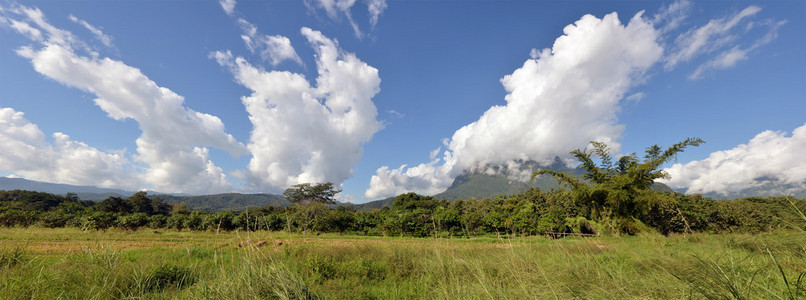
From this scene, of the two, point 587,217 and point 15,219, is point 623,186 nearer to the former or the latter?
point 587,217

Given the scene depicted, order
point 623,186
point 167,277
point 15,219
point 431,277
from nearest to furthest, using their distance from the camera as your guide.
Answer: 1. point 167,277
2. point 431,277
3. point 623,186
4. point 15,219

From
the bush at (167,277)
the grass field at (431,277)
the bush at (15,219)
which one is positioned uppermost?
the grass field at (431,277)

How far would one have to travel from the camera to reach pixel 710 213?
17.2m

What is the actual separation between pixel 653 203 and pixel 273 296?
18.2 meters

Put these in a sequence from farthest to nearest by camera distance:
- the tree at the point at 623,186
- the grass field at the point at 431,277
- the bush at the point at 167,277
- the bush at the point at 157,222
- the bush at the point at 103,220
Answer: the bush at the point at 157,222
the bush at the point at 103,220
the tree at the point at 623,186
the bush at the point at 167,277
the grass field at the point at 431,277

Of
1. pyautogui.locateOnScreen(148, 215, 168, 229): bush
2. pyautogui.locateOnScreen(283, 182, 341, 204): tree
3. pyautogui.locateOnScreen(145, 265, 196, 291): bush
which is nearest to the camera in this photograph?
pyautogui.locateOnScreen(145, 265, 196, 291): bush

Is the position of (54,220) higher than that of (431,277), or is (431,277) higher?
(431,277)

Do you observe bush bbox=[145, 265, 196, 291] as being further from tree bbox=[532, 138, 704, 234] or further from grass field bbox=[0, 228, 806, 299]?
tree bbox=[532, 138, 704, 234]

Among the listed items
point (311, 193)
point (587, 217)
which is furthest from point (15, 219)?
point (587, 217)

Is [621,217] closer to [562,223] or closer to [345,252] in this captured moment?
[562,223]

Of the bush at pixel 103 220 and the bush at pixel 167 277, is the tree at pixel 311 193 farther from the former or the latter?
the bush at pixel 167 277

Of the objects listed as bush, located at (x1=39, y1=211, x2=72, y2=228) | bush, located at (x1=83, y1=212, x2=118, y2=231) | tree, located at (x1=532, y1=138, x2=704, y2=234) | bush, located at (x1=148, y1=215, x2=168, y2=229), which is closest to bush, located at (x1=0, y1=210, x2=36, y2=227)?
bush, located at (x1=39, y1=211, x2=72, y2=228)

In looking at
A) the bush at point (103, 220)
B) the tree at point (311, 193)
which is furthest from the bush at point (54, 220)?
the tree at point (311, 193)

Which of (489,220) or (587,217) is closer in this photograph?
(587,217)
